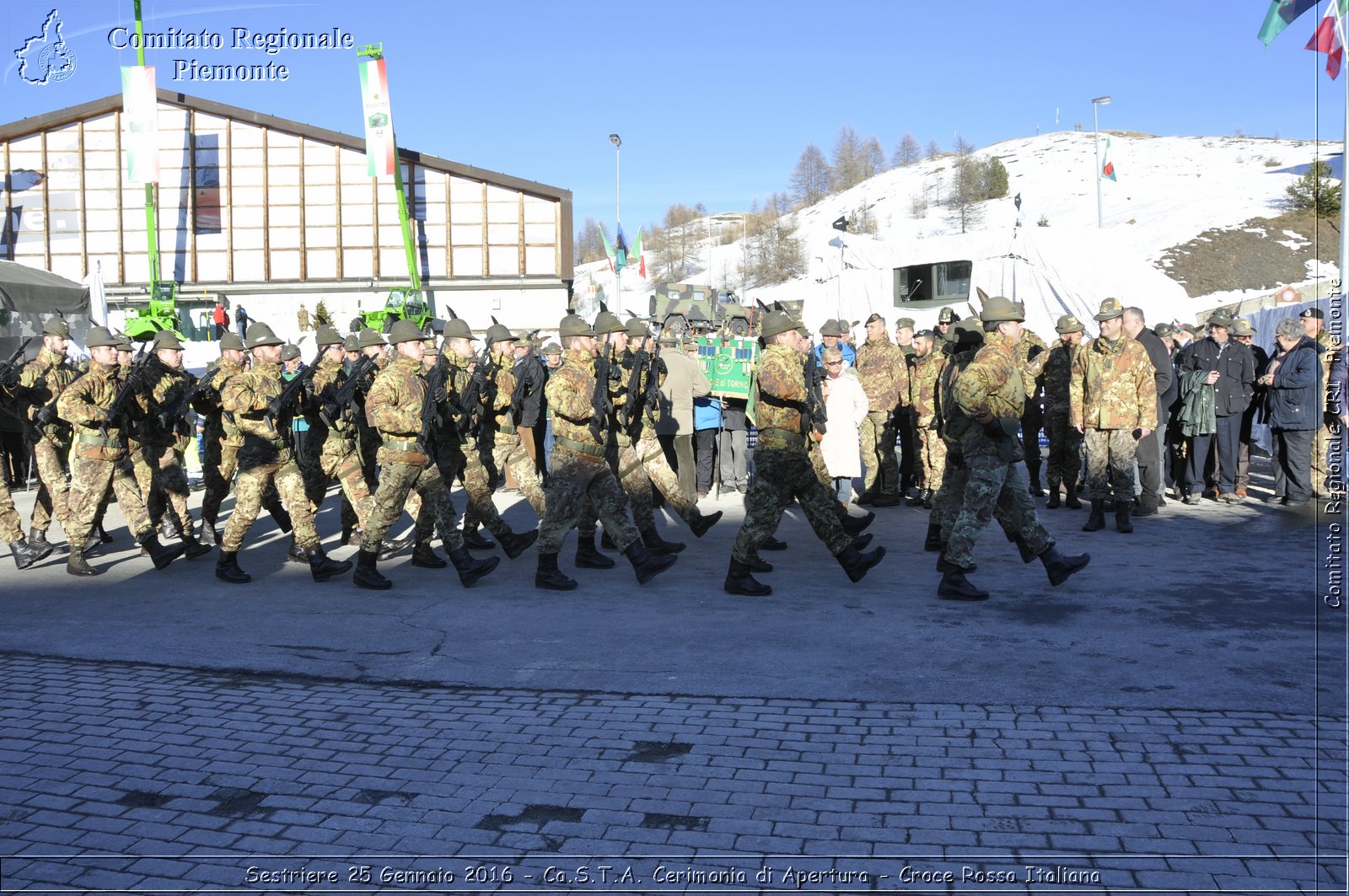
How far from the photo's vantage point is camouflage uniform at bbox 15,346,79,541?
9.40 m

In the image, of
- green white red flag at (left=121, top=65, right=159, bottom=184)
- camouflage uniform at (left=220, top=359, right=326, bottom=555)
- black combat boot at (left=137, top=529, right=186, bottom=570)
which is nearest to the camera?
camouflage uniform at (left=220, top=359, right=326, bottom=555)

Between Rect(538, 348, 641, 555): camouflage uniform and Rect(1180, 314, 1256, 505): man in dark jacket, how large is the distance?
7.02m

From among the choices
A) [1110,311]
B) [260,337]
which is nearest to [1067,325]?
[1110,311]

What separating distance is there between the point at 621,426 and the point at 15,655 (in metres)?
4.52

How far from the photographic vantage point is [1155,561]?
825 cm

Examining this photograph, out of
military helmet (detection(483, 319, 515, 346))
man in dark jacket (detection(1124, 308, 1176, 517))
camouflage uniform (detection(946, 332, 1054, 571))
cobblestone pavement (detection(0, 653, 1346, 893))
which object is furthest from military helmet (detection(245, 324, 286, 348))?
man in dark jacket (detection(1124, 308, 1176, 517))

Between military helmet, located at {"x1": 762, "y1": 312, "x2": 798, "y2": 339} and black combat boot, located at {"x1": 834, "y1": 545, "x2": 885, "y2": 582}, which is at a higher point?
military helmet, located at {"x1": 762, "y1": 312, "x2": 798, "y2": 339}

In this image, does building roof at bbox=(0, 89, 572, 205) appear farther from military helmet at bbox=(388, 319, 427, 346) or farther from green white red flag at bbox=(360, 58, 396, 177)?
military helmet at bbox=(388, 319, 427, 346)

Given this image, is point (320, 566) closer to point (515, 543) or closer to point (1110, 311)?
point (515, 543)

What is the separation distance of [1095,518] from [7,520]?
979 centimetres

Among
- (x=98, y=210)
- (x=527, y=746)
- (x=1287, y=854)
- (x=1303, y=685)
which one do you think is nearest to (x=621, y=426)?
(x=527, y=746)

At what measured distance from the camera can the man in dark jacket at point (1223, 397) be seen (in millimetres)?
11516

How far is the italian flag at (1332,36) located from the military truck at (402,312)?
19.1 meters

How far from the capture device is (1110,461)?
960 centimetres
